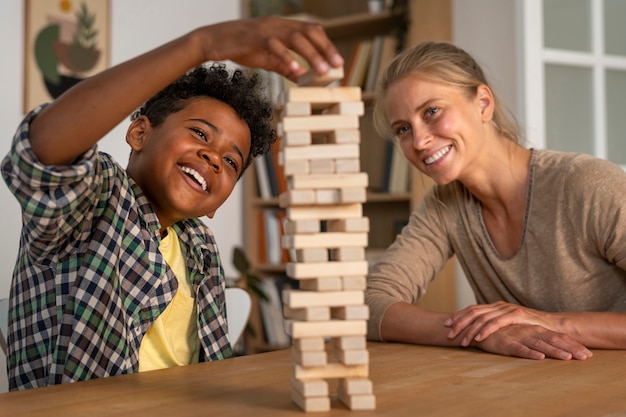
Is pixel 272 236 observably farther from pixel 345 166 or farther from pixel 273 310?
pixel 345 166

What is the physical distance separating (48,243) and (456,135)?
100 centimetres

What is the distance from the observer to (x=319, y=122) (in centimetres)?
92

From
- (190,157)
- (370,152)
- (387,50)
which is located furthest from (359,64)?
(190,157)

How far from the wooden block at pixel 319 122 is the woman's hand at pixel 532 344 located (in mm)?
654

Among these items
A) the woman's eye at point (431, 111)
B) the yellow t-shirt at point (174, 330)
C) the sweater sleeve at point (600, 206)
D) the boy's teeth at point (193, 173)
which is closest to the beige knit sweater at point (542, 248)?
the sweater sleeve at point (600, 206)

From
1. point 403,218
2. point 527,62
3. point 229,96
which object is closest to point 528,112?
point 527,62

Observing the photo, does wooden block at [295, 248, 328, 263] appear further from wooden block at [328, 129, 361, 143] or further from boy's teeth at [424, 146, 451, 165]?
boy's teeth at [424, 146, 451, 165]

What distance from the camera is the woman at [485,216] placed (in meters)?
1.64

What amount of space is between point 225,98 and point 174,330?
0.51 m

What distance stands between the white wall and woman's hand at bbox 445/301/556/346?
6.11ft

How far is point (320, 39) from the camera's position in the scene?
898 mm

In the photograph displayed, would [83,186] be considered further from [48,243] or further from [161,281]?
[161,281]

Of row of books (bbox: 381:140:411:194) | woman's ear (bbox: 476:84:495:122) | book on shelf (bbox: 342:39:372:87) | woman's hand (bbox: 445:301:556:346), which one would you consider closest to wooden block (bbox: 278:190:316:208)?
woman's hand (bbox: 445:301:556:346)

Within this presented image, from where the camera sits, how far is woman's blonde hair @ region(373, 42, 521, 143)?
179 centimetres
